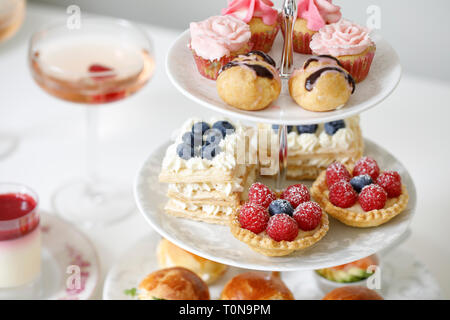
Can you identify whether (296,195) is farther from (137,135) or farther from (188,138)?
(137,135)

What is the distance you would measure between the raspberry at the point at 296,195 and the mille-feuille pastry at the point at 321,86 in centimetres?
26

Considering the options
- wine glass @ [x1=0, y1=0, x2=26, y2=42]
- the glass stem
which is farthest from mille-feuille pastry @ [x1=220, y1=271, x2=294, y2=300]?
wine glass @ [x1=0, y1=0, x2=26, y2=42]

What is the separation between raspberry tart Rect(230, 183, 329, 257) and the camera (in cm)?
130

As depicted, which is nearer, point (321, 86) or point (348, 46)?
point (321, 86)

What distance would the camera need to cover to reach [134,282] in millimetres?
1817

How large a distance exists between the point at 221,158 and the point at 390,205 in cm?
42

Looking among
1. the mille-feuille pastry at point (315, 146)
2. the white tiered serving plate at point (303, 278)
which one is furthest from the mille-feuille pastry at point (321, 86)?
the white tiered serving plate at point (303, 278)

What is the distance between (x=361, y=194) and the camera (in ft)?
4.69

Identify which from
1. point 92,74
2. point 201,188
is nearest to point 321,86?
point 201,188

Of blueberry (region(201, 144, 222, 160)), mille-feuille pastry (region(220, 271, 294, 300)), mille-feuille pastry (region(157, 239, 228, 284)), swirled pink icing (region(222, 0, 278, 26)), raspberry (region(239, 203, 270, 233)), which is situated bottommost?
mille-feuille pastry (region(157, 239, 228, 284))

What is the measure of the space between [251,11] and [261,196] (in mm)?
412

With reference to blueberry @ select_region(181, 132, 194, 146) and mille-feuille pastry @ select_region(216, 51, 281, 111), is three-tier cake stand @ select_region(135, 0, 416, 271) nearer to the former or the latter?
mille-feuille pastry @ select_region(216, 51, 281, 111)

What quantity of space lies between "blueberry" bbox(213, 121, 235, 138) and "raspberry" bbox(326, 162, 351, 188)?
264mm
